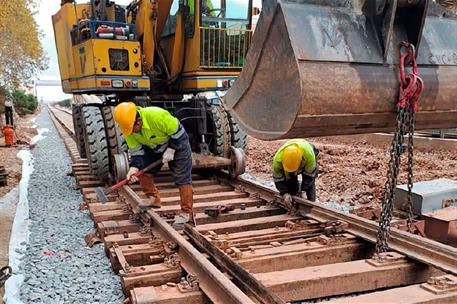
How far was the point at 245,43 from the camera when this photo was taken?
293 inches

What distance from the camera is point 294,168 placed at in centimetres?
511

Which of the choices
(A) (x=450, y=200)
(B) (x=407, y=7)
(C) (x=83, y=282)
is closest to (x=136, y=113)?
(C) (x=83, y=282)

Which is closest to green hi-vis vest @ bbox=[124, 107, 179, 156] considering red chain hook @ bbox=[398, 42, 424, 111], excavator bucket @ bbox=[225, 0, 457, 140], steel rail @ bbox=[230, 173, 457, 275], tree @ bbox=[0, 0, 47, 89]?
steel rail @ bbox=[230, 173, 457, 275]

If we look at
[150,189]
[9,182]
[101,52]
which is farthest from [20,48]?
[150,189]

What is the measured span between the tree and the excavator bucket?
2989 centimetres

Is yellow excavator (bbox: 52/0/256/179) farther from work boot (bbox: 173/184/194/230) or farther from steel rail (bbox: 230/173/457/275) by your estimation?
steel rail (bbox: 230/173/457/275)

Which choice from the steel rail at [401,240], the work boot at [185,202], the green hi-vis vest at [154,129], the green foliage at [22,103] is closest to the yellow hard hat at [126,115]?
the green hi-vis vest at [154,129]

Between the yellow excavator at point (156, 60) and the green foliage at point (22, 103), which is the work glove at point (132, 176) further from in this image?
the green foliage at point (22, 103)

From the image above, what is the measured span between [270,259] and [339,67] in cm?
160

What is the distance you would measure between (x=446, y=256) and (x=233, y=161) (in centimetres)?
376

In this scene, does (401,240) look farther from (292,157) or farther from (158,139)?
(158,139)

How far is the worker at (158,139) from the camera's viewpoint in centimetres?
472

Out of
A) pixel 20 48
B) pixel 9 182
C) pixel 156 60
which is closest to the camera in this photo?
pixel 156 60

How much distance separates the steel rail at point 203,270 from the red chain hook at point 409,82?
4.79ft
